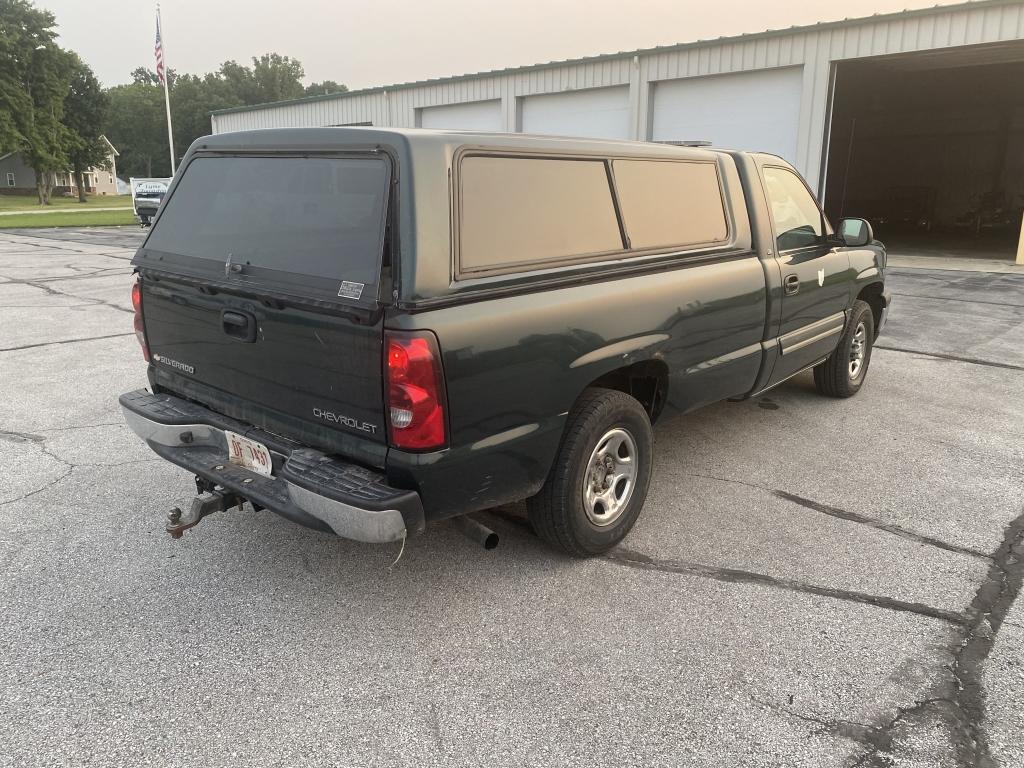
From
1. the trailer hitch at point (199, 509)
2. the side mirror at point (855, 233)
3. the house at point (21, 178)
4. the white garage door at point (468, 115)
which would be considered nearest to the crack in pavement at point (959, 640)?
the trailer hitch at point (199, 509)

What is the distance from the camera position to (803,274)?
4.81 metres

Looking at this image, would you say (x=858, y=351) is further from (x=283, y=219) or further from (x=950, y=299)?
(x=950, y=299)

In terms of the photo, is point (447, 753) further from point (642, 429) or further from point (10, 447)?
point (10, 447)

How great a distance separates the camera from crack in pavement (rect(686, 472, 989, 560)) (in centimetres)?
369

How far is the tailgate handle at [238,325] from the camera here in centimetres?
307

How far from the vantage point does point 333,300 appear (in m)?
2.76

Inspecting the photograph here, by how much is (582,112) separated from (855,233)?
14.9 metres

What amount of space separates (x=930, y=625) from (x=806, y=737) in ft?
3.21

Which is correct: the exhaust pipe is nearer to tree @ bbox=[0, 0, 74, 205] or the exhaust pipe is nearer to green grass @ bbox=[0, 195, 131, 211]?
green grass @ bbox=[0, 195, 131, 211]

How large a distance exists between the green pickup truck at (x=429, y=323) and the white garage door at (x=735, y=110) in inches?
498

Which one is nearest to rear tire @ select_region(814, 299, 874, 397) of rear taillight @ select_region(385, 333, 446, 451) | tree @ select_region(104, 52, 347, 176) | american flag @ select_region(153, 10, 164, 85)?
rear taillight @ select_region(385, 333, 446, 451)

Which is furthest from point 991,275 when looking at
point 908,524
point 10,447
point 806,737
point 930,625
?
point 10,447

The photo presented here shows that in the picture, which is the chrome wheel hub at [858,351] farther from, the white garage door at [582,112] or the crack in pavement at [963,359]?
the white garage door at [582,112]

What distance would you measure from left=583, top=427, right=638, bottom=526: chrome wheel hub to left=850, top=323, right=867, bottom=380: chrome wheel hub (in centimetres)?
320
